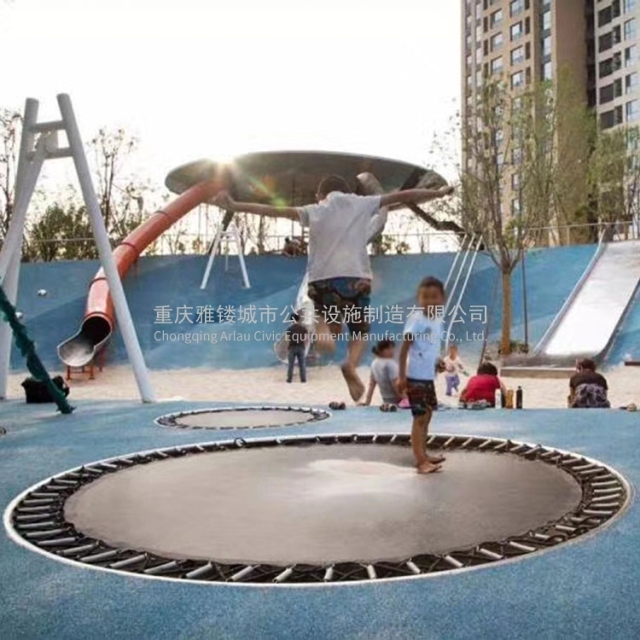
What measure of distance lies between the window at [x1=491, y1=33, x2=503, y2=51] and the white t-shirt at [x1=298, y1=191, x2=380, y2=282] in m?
52.2

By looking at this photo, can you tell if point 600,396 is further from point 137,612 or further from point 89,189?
point 137,612

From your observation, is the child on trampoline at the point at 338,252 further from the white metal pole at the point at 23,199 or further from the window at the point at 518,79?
the window at the point at 518,79

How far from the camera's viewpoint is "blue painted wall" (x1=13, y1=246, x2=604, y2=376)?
14859 millimetres

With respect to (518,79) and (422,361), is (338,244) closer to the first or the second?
(422,361)

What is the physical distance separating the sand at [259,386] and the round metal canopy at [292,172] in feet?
16.7

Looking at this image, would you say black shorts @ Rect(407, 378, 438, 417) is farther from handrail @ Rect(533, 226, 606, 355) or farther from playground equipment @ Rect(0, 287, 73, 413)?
handrail @ Rect(533, 226, 606, 355)

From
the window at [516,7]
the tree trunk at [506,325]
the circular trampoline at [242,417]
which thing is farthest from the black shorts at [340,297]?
the window at [516,7]

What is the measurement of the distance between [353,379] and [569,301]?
1163cm

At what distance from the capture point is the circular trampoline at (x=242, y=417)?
17.3 ft

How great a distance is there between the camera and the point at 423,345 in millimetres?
3459

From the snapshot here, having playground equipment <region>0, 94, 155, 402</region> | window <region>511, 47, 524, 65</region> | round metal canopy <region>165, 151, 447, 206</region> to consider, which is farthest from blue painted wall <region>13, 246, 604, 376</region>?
window <region>511, 47, 524, 65</region>

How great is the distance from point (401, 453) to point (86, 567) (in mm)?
2149

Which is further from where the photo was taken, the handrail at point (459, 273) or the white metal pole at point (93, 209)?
the handrail at point (459, 273)

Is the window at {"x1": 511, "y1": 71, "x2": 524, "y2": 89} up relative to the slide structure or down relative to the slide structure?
up
